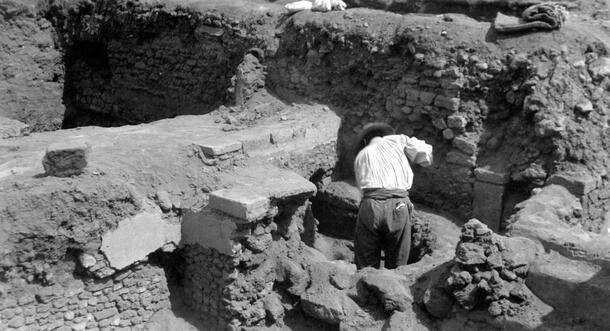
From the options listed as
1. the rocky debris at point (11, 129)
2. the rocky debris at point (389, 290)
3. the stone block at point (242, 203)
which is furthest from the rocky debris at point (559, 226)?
the rocky debris at point (11, 129)

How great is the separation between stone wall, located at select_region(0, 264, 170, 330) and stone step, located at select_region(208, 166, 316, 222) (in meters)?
0.83

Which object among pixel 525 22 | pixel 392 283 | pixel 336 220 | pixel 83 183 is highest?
pixel 525 22

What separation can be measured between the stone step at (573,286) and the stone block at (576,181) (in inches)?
65.0

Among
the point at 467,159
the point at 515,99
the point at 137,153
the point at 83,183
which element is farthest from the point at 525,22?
the point at 83,183

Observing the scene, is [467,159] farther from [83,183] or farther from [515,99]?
[83,183]

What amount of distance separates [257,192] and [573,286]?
241cm

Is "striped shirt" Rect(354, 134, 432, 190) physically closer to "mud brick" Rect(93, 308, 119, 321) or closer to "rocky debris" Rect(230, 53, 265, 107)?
"rocky debris" Rect(230, 53, 265, 107)

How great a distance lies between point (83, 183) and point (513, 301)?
3176 mm

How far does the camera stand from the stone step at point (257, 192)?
5492mm

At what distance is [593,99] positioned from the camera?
719 cm

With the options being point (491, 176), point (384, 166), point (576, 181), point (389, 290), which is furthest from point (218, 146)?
point (576, 181)

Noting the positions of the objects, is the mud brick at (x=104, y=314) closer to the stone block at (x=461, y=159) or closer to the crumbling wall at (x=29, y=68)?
the stone block at (x=461, y=159)

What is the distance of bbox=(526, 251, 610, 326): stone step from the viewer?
15.1 feet

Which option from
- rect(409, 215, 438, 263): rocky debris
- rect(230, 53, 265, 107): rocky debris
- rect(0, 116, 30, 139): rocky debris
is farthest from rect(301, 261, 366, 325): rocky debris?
rect(0, 116, 30, 139): rocky debris
